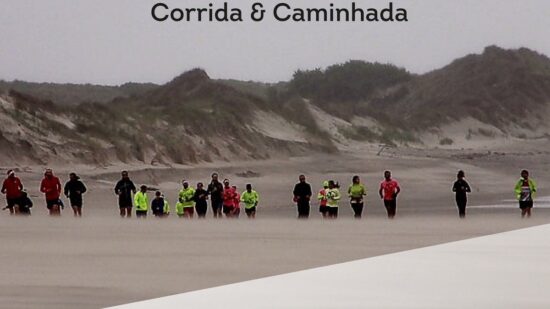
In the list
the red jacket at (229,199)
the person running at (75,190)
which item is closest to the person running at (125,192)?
the person running at (75,190)

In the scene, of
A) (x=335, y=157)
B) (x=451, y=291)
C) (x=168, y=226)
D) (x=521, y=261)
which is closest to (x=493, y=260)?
(x=521, y=261)

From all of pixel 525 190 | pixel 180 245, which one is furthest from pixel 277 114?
pixel 180 245

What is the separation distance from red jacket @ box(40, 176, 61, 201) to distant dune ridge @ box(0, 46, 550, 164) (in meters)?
24.8

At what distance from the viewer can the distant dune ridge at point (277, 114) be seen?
183ft

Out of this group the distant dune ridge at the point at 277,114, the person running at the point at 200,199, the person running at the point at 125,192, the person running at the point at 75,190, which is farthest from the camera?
the distant dune ridge at the point at 277,114

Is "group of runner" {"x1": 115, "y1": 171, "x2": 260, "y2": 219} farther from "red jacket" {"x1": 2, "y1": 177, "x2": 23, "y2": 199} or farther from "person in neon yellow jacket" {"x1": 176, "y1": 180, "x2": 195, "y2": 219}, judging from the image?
"red jacket" {"x1": 2, "y1": 177, "x2": 23, "y2": 199}

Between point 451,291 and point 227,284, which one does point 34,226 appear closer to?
point 227,284

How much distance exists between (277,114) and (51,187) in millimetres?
50470

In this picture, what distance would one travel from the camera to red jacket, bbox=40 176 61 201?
25.7m

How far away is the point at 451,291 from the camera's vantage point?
12797 millimetres

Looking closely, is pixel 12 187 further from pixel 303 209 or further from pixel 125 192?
pixel 303 209

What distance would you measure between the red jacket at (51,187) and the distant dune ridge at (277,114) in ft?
81.5

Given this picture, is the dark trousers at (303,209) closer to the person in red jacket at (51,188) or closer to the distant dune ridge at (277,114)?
the person in red jacket at (51,188)

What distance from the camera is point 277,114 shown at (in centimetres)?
7600
